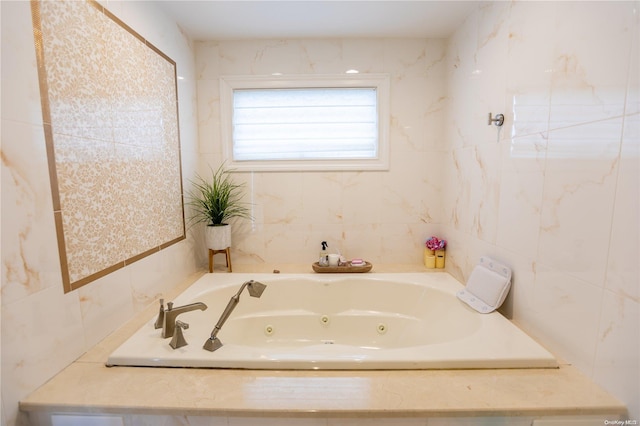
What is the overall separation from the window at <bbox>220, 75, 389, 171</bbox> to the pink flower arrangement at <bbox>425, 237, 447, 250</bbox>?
Answer: 0.71 m

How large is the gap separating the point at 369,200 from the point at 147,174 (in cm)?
→ 155

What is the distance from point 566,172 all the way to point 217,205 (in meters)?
1.99

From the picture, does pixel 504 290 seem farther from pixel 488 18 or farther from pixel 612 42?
pixel 488 18

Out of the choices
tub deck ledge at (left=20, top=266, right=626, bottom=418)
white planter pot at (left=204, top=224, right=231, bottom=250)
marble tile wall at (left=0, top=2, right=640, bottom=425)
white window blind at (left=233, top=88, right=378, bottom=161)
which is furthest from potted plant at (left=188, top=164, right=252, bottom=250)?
tub deck ledge at (left=20, top=266, right=626, bottom=418)

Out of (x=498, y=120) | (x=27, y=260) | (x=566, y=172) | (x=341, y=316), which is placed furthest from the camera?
(x=341, y=316)

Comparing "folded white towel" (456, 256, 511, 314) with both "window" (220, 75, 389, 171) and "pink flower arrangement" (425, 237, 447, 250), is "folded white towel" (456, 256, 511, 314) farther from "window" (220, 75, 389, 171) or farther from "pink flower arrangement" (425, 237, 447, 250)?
"window" (220, 75, 389, 171)

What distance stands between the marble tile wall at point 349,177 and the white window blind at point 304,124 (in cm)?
15

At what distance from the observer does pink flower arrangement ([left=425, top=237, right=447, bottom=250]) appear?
220 centimetres

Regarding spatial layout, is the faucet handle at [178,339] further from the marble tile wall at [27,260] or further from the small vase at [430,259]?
the small vase at [430,259]

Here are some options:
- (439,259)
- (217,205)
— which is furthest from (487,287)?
(217,205)

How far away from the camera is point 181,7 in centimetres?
172

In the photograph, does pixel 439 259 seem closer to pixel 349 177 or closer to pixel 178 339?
pixel 349 177

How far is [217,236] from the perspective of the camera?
2.05m

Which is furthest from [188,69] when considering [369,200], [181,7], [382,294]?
[382,294]
